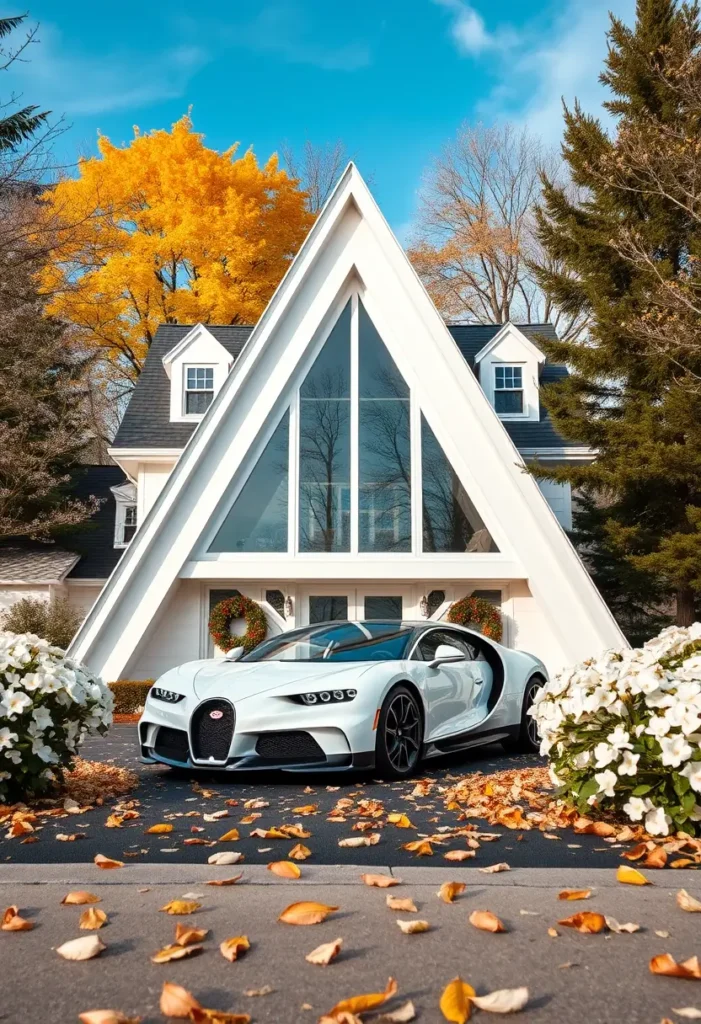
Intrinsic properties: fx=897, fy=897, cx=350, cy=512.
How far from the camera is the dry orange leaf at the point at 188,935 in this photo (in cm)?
332

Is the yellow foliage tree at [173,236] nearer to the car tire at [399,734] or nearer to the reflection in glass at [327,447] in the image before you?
the reflection in glass at [327,447]

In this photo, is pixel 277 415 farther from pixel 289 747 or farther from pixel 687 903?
pixel 687 903

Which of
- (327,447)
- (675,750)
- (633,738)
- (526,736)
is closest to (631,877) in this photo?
(675,750)

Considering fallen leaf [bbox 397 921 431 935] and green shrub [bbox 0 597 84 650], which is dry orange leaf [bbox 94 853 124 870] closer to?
fallen leaf [bbox 397 921 431 935]

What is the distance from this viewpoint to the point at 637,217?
1786 centimetres

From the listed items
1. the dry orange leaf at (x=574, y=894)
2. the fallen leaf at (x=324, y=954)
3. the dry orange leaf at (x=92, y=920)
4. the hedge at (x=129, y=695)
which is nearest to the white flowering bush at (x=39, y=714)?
the dry orange leaf at (x=92, y=920)

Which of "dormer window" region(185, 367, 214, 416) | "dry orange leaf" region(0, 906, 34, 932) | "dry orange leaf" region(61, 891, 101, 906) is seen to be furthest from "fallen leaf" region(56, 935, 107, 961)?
"dormer window" region(185, 367, 214, 416)

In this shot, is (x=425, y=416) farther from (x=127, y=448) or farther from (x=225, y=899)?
(x=225, y=899)

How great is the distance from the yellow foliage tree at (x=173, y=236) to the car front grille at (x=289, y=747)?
22402 mm

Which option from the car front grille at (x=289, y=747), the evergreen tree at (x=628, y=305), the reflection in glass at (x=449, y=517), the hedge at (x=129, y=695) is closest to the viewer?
the car front grille at (x=289, y=747)

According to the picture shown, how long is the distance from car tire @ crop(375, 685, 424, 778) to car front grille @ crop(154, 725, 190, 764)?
1.63 meters

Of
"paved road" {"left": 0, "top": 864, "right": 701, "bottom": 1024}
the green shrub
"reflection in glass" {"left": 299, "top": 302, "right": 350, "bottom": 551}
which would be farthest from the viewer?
the green shrub

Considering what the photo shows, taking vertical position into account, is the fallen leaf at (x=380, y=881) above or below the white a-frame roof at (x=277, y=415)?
below

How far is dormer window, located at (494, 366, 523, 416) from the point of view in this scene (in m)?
20.4
